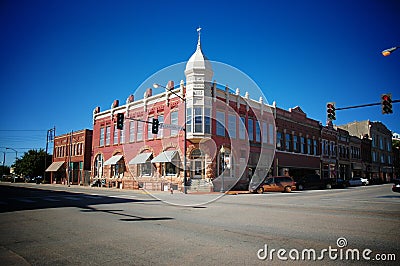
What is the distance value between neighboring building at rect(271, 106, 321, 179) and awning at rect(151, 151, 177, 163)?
15230 millimetres

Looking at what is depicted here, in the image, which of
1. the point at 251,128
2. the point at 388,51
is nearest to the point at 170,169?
the point at 251,128

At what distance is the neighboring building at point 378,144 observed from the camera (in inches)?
2689

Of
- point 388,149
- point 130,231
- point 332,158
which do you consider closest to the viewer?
point 130,231

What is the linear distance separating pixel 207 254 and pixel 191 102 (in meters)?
25.5

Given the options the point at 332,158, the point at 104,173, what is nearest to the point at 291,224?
the point at 104,173

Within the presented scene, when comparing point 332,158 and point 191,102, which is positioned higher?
point 191,102

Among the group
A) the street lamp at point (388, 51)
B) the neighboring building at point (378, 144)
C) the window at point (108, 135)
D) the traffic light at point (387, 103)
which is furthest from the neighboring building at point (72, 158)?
the neighboring building at point (378, 144)

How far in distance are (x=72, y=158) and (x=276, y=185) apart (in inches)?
1464

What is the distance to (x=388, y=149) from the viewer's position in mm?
76875

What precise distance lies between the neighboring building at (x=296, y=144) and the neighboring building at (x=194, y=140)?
7.82ft

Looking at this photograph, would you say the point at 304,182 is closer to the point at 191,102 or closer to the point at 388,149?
the point at 191,102

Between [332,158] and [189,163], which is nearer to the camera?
[189,163]

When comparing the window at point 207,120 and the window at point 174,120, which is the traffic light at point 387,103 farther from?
the window at point 174,120

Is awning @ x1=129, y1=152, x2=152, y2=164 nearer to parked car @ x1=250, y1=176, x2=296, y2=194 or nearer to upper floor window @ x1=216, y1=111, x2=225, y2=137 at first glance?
upper floor window @ x1=216, y1=111, x2=225, y2=137
